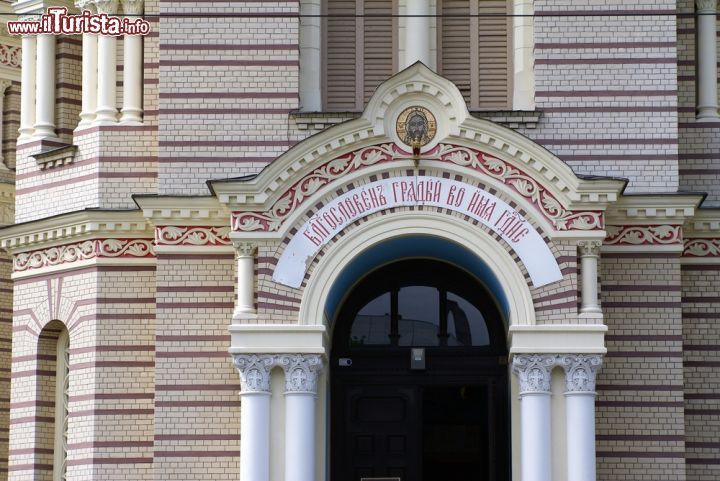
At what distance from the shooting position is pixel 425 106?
982 inches

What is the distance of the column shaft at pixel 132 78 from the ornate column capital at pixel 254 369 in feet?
14.8

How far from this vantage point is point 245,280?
80.9ft

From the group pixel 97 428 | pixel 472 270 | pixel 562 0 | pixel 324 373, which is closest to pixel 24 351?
pixel 97 428

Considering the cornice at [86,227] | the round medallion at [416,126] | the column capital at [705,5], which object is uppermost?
the column capital at [705,5]

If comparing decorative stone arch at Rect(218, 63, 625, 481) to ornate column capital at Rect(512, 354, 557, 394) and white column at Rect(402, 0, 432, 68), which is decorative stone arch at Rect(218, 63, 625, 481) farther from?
white column at Rect(402, 0, 432, 68)

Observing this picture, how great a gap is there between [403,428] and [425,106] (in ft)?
15.6

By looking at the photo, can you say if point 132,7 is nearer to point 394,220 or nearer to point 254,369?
point 394,220

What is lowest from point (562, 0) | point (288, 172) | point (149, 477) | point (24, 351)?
point (149, 477)

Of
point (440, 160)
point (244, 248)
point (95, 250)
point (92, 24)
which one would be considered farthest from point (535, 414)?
point (92, 24)

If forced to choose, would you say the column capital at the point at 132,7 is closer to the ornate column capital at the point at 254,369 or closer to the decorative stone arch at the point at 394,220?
the decorative stone arch at the point at 394,220

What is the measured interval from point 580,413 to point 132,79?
8.21 m

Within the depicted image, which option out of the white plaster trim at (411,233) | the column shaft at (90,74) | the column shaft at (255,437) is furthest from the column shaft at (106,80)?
the column shaft at (255,437)

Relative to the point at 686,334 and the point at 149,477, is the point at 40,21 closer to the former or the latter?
the point at 149,477

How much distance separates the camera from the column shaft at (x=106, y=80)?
2700 cm
